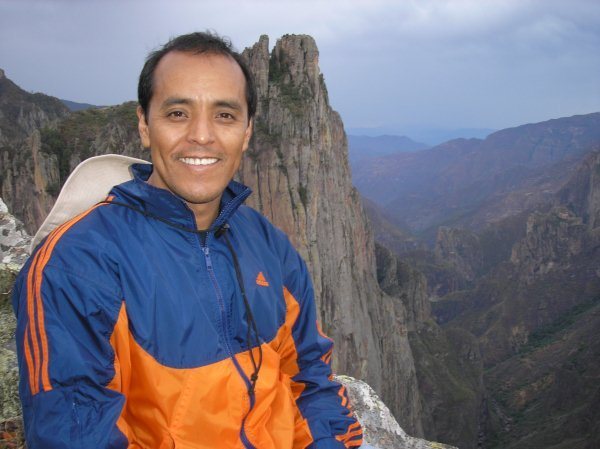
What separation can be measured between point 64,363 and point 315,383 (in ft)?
7.08

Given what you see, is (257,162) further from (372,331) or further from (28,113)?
(28,113)

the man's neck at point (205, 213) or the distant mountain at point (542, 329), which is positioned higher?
the man's neck at point (205, 213)

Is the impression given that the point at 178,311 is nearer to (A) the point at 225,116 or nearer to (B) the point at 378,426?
(A) the point at 225,116

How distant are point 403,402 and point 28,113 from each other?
2952 inches

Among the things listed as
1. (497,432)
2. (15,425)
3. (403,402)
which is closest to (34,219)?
(15,425)

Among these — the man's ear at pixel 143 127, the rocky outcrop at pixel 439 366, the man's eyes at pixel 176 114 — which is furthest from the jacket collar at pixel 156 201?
the rocky outcrop at pixel 439 366

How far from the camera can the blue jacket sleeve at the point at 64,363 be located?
2.79 meters

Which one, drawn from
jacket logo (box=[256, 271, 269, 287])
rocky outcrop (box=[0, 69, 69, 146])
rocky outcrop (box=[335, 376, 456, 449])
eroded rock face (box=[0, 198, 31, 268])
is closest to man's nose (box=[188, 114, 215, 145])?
jacket logo (box=[256, 271, 269, 287])

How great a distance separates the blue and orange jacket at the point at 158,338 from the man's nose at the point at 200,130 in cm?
47

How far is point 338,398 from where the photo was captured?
171 inches

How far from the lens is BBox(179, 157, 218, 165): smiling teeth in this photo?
375cm

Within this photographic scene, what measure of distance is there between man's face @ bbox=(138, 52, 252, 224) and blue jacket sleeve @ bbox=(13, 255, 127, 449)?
3.54 feet

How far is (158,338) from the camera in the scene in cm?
324

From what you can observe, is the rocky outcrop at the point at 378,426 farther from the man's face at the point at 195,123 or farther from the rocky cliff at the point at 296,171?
the rocky cliff at the point at 296,171
